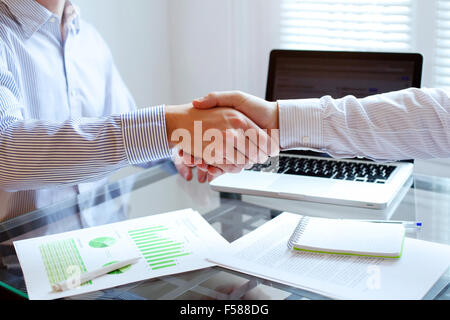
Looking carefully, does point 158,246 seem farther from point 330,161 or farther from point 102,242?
point 330,161

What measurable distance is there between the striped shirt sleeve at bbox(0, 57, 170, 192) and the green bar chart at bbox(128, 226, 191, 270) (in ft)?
0.54

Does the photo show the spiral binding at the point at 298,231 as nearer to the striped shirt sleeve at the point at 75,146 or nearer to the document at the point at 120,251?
the document at the point at 120,251

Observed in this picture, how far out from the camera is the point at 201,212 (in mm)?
1080

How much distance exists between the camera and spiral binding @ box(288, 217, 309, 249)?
0.88 meters

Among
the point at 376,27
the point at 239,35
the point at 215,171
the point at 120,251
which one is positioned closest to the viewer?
the point at 120,251

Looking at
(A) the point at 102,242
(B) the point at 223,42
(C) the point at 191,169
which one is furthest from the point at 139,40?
(A) the point at 102,242

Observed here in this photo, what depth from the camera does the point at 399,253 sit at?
0.82m

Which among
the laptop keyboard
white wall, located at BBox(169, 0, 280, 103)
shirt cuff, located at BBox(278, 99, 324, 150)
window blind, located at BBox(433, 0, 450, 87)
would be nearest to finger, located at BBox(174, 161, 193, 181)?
the laptop keyboard

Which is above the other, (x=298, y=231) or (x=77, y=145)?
(x=77, y=145)

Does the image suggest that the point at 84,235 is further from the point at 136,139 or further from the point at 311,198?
the point at 311,198

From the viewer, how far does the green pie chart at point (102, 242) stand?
0.93 meters

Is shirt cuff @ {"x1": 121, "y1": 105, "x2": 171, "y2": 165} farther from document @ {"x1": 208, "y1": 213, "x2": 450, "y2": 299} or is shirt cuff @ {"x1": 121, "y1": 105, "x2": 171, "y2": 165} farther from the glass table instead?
document @ {"x1": 208, "y1": 213, "x2": 450, "y2": 299}

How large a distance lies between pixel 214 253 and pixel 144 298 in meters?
0.15

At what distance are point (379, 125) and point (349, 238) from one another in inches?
11.4
